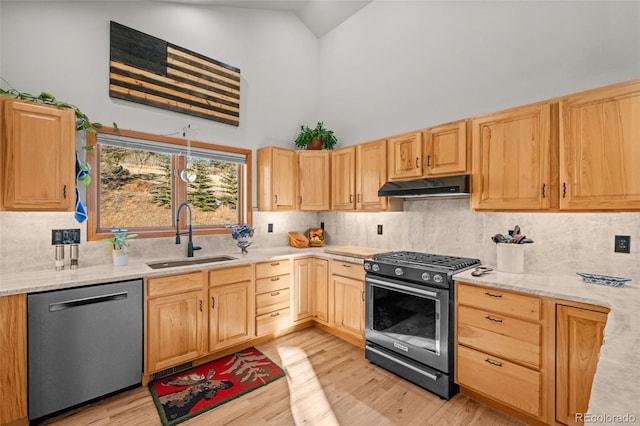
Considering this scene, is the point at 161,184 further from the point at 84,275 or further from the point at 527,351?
the point at 527,351

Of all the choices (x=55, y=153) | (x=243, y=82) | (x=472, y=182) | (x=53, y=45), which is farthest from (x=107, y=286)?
(x=472, y=182)

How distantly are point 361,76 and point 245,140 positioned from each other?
1.74 metres

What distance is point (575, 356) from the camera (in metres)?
1.72

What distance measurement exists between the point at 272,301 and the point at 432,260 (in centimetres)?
168

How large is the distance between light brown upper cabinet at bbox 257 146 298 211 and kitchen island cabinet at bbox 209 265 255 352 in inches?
37.4

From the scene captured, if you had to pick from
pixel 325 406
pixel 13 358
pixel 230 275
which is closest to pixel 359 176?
pixel 230 275

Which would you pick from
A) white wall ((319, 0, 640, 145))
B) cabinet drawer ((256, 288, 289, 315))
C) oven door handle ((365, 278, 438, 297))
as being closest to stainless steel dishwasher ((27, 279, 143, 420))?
cabinet drawer ((256, 288, 289, 315))

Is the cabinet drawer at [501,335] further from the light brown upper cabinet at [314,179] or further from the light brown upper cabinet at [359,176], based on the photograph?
the light brown upper cabinet at [314,179]

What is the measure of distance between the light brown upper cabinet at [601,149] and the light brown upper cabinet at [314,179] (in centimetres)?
233

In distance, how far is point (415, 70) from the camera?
129 inches

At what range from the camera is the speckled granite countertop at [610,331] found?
2.00ft

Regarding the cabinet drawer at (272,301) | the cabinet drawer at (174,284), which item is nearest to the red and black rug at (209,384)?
the cabinet drawer at (272,301)

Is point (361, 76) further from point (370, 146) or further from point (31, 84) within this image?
point (31, 84)

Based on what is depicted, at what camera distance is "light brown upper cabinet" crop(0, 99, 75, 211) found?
200 centimetres
